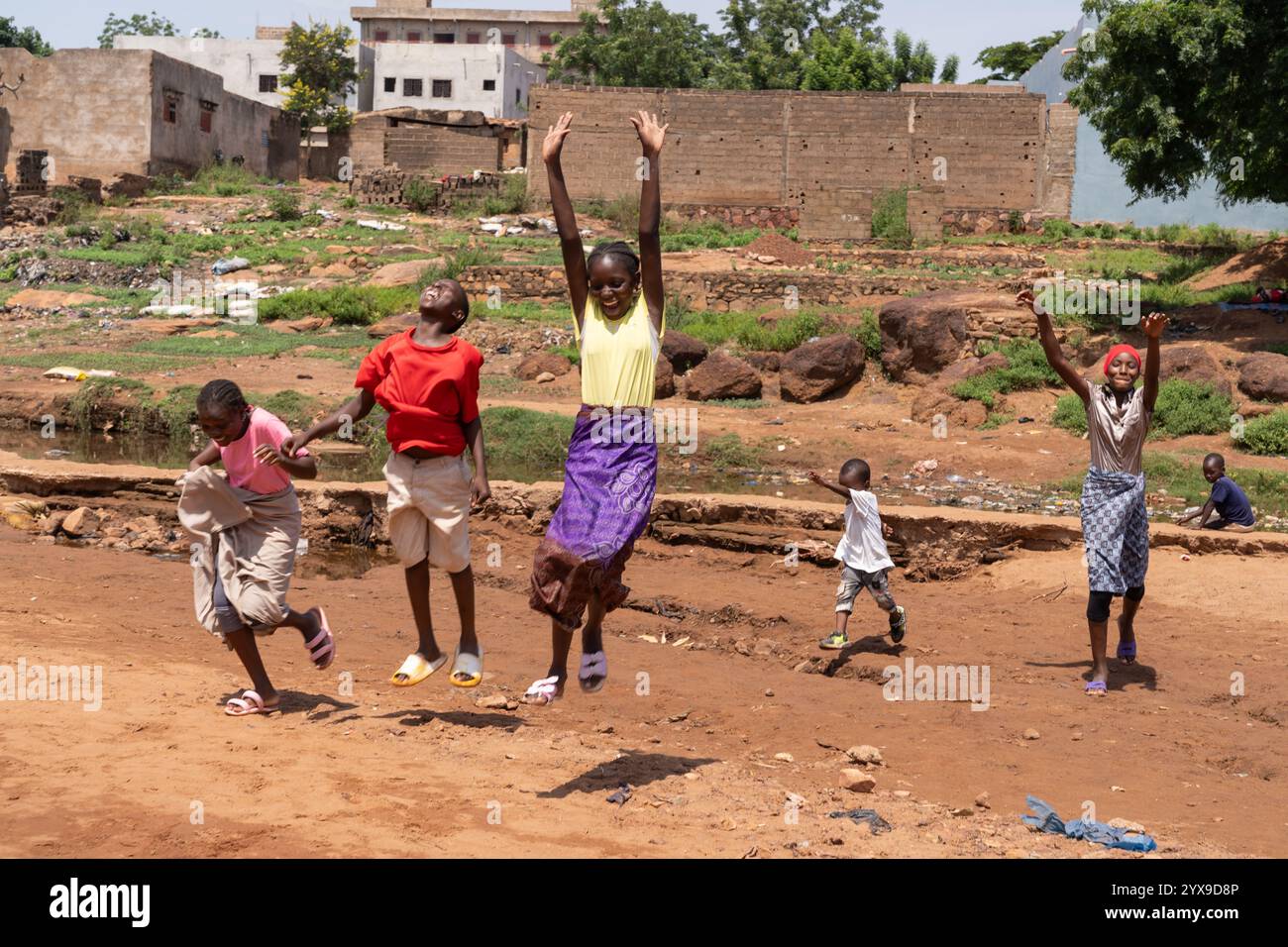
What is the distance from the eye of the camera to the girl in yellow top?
4.93 meters

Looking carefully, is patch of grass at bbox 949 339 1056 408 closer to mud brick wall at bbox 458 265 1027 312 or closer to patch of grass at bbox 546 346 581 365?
mud brick wall at bbox 458 265 1027 312

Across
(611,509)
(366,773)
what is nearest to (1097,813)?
(611,509)

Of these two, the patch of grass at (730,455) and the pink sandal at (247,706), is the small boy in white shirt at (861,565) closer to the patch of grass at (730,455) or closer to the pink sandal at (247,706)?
the pink sandal at (247,706)

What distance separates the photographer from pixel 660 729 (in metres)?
6.02

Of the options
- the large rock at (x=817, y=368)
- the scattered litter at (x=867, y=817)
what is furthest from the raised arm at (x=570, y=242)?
the large rock at (x=817, y=368)

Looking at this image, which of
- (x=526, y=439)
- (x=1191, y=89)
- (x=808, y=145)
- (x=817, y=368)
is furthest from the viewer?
(x=808, y=145)

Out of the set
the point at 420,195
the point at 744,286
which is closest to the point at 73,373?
the point at 744,286

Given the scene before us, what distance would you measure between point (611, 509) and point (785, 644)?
3340 mm

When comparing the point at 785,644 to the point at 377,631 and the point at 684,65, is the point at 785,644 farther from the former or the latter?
the point at 684,65

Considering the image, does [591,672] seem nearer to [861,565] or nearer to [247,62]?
[861,565]

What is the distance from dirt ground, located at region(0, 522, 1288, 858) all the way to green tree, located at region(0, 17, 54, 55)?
52.1m

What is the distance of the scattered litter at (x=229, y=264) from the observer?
2648 cm

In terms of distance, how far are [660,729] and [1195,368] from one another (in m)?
13.5

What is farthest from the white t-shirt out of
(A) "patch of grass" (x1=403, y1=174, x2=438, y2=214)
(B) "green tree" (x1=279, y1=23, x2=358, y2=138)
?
(B) "green tree" (x1=279, y1=23, x2=358, y2=138)
